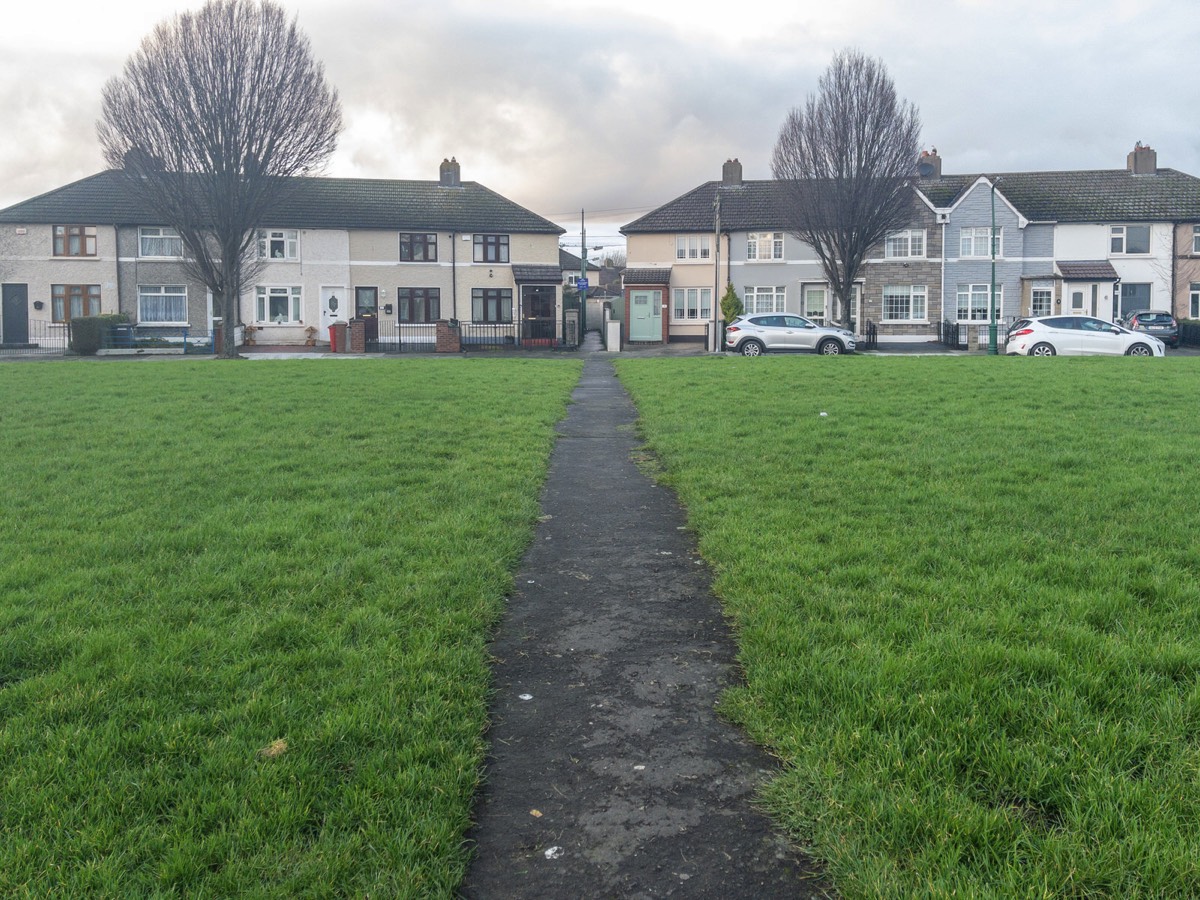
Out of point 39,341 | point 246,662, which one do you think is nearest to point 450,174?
point 39,341

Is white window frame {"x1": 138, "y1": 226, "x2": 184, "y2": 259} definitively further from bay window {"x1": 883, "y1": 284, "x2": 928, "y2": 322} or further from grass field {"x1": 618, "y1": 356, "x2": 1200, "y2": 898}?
grass field {"x1": 618, "y1": 356, "x2": 1200, "y2": 898}

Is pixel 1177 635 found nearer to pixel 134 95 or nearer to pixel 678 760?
pixel 678 760

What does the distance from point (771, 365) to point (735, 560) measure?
1990cm

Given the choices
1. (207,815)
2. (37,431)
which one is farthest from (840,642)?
(37,431)

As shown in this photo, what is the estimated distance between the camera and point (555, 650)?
5.09m

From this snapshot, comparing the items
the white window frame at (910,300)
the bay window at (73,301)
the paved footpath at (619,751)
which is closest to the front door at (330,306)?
the bay window at (73,301)

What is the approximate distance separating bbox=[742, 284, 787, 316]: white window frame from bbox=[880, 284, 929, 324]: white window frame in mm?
5320

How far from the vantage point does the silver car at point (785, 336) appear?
35812 mm

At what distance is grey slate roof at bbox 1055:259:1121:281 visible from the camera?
1961 inches

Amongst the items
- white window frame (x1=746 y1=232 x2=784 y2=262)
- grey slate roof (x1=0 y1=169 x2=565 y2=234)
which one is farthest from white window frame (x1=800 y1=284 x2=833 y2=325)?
grey slate roof (x1=0 y1=169 x2=565 y2=234)

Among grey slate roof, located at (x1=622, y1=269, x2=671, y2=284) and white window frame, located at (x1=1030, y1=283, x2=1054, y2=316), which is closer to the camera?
white window frame, located at (x1=1030, y1=283, x2=1054, y2=316)

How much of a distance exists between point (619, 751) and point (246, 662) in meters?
1.84

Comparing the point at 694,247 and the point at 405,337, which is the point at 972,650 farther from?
the point at 694,247

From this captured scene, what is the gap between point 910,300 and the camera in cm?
5197
